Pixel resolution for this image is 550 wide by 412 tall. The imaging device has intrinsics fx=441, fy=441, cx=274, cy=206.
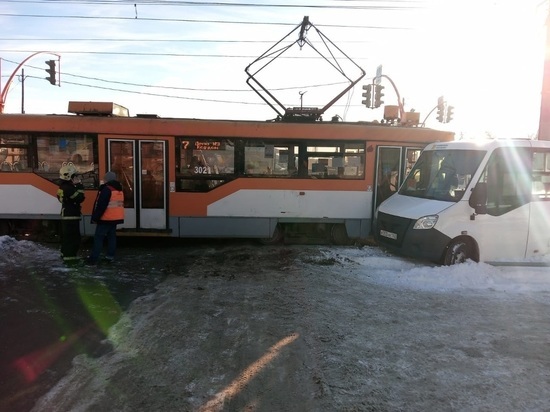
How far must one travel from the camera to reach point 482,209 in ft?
25.9

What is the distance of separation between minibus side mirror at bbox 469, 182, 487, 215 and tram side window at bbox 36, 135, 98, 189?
25.1 feet

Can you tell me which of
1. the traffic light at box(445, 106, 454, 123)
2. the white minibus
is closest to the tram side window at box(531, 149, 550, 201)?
the white minibus

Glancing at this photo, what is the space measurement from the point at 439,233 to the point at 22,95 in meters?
36.8

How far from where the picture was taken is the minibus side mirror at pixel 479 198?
7805mm

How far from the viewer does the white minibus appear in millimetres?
7848

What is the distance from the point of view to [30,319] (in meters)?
5.30

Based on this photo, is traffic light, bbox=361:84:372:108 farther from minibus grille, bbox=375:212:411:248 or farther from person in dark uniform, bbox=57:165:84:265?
person in dark uniform, bbox=57:165:84:265

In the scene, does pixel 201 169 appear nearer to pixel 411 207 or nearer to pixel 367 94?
pixel 411 207

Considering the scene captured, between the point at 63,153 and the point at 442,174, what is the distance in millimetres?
7925

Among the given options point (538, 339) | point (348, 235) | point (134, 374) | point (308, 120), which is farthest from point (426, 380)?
point (308, 120)

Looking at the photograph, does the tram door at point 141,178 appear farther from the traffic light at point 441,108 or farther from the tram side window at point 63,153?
the traffic light at point 441,108

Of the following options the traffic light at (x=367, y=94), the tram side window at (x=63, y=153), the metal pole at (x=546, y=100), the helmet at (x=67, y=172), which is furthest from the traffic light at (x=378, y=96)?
the helmet at (x=67, y=172)

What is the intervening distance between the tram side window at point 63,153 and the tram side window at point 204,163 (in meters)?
1.91

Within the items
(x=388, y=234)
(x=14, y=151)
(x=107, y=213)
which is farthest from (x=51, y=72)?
(x=388, y=234)
